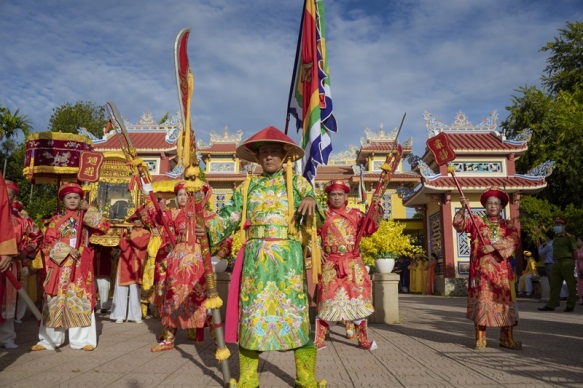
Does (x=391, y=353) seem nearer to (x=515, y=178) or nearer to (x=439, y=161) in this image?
(x=439, y=161)

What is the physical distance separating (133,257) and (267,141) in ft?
18.6

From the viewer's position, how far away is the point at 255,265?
10.8ft

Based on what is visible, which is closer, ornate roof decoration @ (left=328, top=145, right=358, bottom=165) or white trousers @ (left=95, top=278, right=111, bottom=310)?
white trousers @ (left=95, top=278, right=111, bottom=310)

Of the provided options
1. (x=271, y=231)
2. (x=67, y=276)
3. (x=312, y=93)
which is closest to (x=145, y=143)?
(x=312, y=93)

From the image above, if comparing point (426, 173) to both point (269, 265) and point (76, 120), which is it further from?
point (76, 120)

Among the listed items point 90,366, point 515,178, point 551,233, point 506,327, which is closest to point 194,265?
point 90,366

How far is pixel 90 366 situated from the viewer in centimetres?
418

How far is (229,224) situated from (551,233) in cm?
1097

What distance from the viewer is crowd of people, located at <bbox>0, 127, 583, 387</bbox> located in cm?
325

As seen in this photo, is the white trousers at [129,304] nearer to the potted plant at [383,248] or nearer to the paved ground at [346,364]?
the paved ground at [346,364]

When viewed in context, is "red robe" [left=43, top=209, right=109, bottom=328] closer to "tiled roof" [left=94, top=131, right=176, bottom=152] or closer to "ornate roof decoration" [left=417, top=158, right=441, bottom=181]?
"ornate roof decoration" [left=417, top=158, right=441, bottom=181]

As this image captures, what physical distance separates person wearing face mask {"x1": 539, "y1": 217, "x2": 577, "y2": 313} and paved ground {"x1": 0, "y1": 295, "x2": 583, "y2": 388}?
386 centimetres

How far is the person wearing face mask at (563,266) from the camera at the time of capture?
9812 millimetres

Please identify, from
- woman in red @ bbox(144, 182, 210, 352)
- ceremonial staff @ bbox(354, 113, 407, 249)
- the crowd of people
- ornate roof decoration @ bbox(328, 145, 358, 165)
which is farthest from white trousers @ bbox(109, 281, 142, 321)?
ornate roof decoration @ bbox(328, 145, 358, 165)
